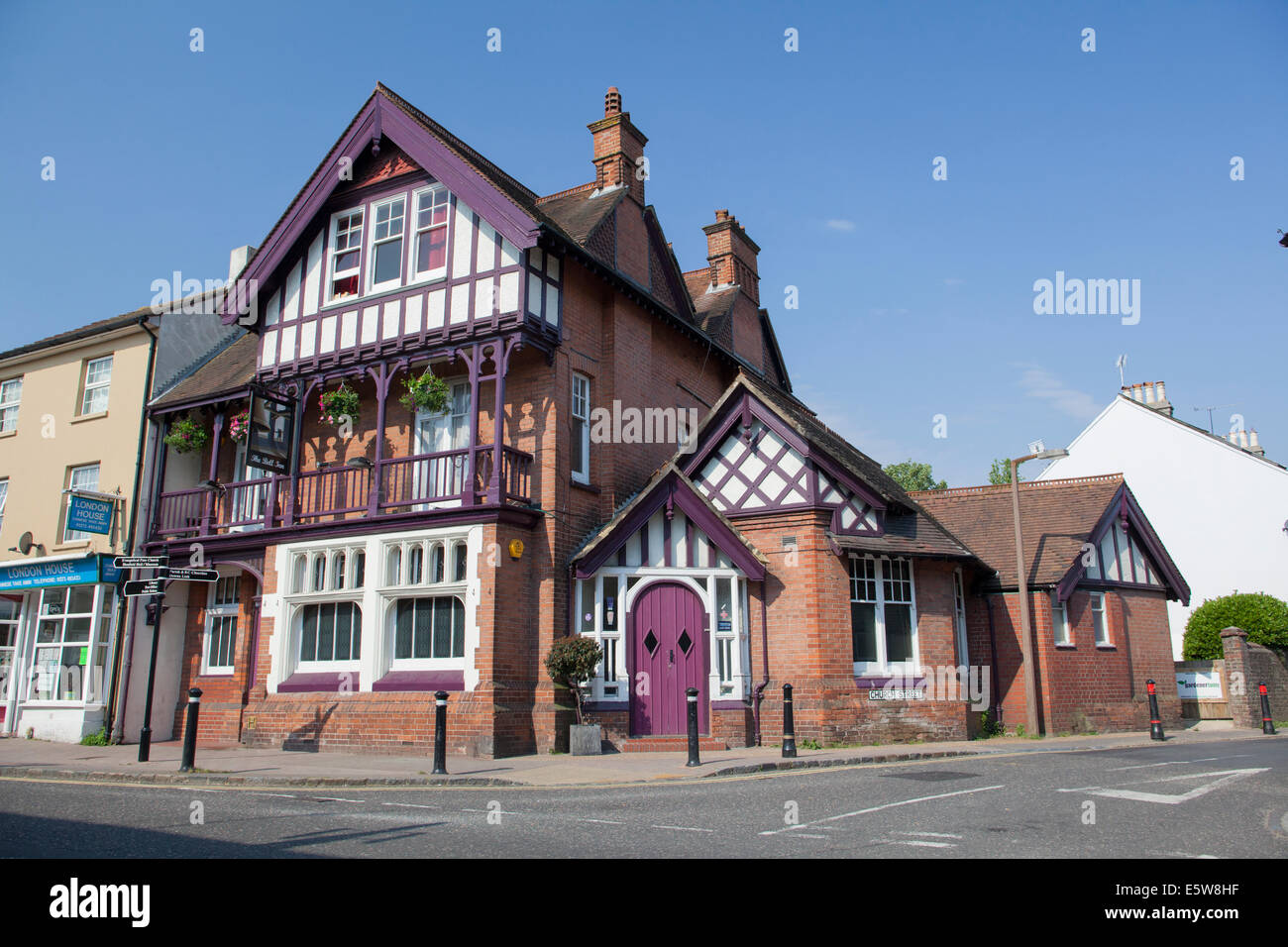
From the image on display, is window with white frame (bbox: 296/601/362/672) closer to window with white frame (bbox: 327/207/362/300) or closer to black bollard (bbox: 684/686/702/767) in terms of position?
window with white frame (bbox: 327/207/362/300)

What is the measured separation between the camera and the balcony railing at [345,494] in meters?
16.3

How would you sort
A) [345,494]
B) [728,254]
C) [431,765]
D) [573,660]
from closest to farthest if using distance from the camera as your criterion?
[431,765] < [573,660] < [345,494] < [728,254]

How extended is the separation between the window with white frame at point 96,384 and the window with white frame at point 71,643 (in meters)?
4.41

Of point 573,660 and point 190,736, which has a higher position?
point 573,660

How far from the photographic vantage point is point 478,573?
51.0 ft

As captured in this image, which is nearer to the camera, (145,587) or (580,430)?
(145,587)

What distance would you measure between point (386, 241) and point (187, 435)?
6.62 meters

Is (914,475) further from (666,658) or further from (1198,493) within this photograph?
(666,658)

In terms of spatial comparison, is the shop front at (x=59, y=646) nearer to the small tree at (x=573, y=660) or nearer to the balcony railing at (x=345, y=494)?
the balcony railing at (x=345, y=494)

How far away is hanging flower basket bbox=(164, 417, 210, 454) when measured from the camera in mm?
20391

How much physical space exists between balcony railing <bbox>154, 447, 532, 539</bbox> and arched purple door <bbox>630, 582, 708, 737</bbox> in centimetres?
308

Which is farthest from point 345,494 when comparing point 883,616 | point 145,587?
point 883,616

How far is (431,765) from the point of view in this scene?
1380cm
